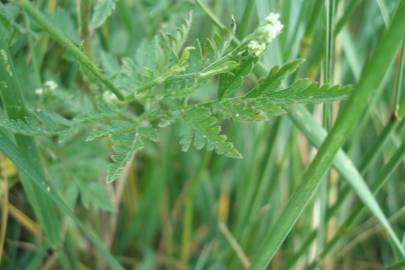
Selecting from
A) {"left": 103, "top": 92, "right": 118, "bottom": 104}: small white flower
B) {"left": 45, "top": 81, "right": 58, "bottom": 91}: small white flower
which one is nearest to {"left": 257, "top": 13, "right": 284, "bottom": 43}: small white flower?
{"left": 103, "top": 92, "right": 118, "bottom": 104}: small white flower

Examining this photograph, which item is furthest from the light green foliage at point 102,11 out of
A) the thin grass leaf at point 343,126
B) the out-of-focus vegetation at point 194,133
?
the thin grass leaf at point 343,126

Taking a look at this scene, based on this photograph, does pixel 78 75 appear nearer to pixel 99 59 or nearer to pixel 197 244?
pixel 99 59

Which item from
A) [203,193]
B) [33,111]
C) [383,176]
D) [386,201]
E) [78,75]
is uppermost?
[78,75]

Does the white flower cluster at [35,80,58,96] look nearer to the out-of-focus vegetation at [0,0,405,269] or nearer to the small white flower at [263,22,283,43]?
the out-of-focus vegetation at [0,0,405,269]

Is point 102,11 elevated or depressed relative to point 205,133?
elevated

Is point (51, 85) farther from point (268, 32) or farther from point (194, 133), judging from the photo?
point (268, 32)

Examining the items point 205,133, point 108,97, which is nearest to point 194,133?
point 205,133

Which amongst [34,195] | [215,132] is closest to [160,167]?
[34,195]
